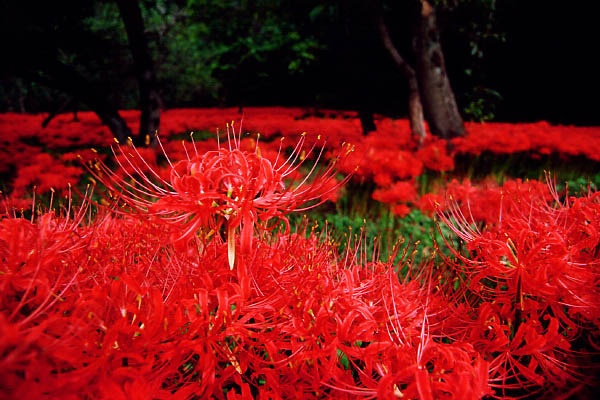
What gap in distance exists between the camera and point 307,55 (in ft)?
31.8

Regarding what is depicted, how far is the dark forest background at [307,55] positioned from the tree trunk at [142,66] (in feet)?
0.66

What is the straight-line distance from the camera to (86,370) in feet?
1.52

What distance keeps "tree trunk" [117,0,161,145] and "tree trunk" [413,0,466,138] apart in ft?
9.84

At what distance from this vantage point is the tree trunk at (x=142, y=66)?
11.1 feet

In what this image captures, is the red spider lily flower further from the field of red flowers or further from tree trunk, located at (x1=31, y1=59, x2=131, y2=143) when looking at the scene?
tree trunk, located at (x1=31, y1=59, x2=131, y2=143)

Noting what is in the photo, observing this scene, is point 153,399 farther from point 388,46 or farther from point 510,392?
point 388,46

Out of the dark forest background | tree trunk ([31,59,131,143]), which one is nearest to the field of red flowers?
the dark forest background

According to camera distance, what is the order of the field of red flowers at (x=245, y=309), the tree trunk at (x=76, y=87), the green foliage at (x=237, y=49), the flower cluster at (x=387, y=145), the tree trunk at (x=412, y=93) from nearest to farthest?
the field of red flowers at (x=245, y=309) < the flower cluster at (x=387, y=145) < the tree trunk at (x=76, y=87) < the tree trunk at (x=412, y=93) < the green foliage at (x=237, y=49)

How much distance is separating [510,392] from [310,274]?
0.57 m

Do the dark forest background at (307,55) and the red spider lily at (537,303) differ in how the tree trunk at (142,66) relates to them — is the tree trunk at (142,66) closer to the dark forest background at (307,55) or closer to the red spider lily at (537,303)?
the dark forest background at (307,55)

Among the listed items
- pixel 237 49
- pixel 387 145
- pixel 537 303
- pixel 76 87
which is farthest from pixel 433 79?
pixel 237 49

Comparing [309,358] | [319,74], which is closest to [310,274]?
[309,358]

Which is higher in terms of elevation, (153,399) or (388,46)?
(388,46)

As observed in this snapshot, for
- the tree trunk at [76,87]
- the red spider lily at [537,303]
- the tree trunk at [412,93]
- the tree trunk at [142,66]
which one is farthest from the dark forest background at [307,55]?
the red spider lily at [537,303]
